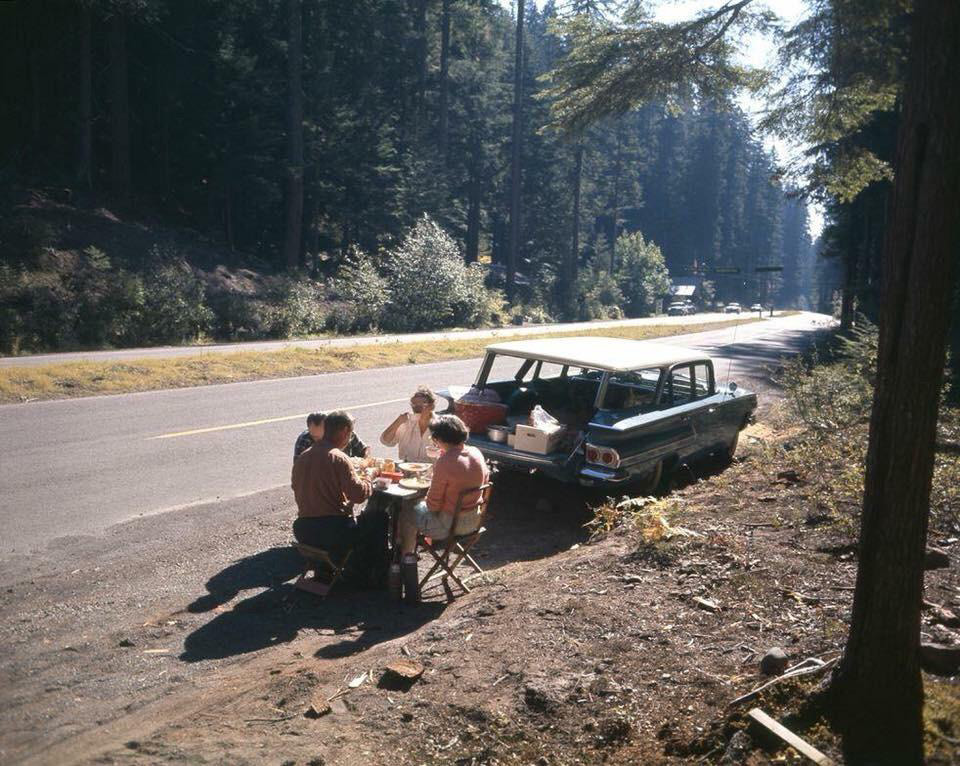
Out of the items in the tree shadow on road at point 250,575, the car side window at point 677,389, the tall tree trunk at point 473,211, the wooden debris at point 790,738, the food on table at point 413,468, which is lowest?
the tree shadow on road at point 250,575

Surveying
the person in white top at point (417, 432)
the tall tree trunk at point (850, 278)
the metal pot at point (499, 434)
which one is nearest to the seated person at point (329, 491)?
the person in white top at point (417, 432)

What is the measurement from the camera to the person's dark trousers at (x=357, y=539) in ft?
20.1

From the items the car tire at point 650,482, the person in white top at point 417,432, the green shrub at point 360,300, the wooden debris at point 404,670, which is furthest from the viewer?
the green shrub at point 360,300

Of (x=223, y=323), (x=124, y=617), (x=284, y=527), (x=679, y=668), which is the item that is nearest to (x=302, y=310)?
(x=223, y=323)

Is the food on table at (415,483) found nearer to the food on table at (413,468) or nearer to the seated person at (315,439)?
the food on table at (413,468)

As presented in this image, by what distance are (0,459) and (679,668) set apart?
28.7 ft

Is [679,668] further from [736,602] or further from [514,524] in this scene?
[514,524]

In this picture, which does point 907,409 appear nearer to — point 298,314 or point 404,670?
point 404,670

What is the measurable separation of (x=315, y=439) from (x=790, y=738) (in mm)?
4611

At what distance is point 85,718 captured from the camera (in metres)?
4.27

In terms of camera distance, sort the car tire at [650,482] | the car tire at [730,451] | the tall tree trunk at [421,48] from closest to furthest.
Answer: the car tire at [650,482] < the car tire at [730,451] < the tall tree trunk at [421,48]

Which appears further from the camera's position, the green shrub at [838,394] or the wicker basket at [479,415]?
the green shrub at [838,394]

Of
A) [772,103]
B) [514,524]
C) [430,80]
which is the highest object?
[430,80]

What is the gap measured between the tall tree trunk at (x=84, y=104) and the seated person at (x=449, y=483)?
101 ft
